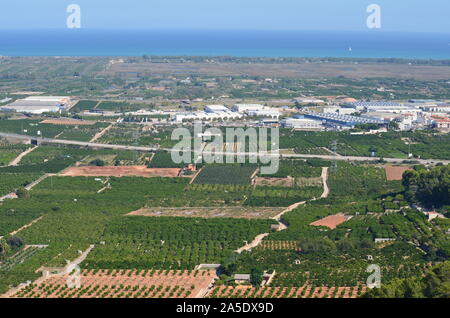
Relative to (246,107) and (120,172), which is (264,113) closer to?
(246,107)

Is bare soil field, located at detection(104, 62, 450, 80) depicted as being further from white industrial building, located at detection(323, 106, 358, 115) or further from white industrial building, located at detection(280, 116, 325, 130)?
white industrial building, located at detection(280, 116, 325, 130)

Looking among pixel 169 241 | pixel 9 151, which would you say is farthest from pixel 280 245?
pixel 9 151

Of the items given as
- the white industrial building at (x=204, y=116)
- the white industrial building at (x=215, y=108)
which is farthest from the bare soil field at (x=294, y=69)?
the white industrial building at (x=204, y=116)

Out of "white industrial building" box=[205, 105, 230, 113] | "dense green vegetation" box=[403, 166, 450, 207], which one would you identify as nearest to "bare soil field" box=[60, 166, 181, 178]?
"dense green vegetation" box=[403, 166, 450, 207]

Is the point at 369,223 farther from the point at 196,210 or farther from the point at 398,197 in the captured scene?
the point at 196,210
